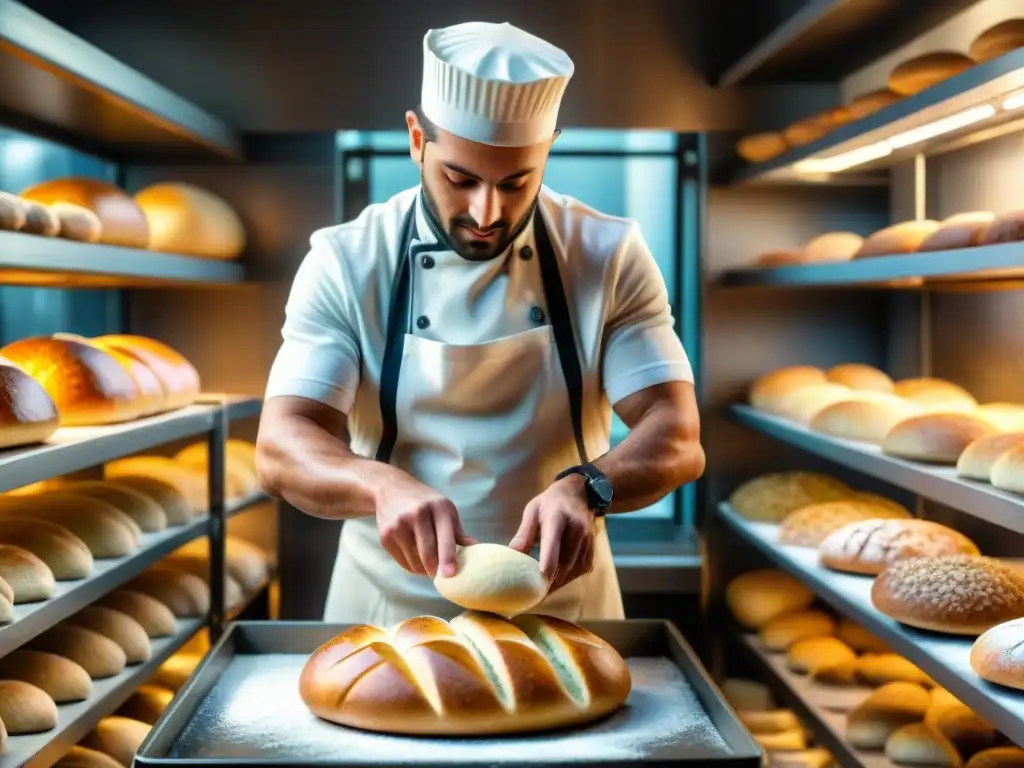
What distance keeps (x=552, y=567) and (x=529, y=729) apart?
0.65ft

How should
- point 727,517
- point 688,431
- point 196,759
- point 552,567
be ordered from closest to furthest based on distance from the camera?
point 196,759, point 552,567, point 688,431, point 727,517

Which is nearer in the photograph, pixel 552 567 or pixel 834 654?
pixel 552 567

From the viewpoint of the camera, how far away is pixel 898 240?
Answer: 2725mm

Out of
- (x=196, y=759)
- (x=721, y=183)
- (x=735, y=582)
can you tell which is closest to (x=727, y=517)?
(x=735, y=582)

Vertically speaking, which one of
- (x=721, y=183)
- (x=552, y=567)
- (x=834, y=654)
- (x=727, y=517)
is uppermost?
(x=721, y=183)

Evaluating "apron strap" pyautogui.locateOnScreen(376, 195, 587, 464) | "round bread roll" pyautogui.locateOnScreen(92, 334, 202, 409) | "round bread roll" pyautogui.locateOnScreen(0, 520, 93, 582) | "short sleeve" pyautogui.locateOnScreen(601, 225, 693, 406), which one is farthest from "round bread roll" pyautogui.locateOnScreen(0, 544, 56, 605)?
"short sleeve" pyautogui.locateOnScreen(601, 225, 693, 406)

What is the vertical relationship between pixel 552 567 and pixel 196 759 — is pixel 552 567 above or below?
above

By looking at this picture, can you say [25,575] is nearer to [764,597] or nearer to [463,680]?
[463,680]

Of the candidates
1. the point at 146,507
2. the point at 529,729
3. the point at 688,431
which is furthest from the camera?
the point at 146,507

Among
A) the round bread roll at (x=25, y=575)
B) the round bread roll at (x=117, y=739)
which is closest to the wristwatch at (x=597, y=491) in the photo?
the round bread roll at (x=25, y=575)

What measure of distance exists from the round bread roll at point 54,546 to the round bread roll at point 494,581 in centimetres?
118

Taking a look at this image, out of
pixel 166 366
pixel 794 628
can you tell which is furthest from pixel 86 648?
pixel 794 628

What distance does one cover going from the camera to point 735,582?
12.0 feet

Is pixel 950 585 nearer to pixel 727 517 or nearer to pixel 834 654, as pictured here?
pixel 834 654
